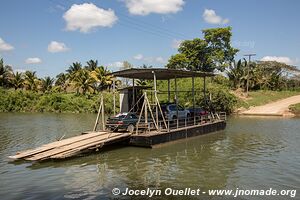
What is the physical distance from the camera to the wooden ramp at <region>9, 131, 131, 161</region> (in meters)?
14.9

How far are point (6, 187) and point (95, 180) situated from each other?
3211 mm

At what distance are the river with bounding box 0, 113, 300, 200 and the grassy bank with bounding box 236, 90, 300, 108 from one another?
28.1m

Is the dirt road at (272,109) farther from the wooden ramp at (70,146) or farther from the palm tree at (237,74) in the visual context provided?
the wooden ramp at (70,146)

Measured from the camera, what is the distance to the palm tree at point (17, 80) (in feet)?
202

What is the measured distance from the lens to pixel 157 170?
1413 centimetres

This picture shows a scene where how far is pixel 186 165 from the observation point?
1509 cm

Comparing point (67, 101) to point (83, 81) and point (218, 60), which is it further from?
point (218, 60)

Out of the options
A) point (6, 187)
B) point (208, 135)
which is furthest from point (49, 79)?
point (6, 187)

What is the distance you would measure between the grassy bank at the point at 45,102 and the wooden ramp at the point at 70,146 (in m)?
33.0

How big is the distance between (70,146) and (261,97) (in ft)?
141

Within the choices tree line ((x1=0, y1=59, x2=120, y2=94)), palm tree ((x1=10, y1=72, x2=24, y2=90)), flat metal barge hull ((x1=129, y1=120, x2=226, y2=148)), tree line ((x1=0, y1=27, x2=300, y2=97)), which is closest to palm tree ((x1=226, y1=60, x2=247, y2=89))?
tree line ((x1=0, y1=27, x2=300, y2=97))

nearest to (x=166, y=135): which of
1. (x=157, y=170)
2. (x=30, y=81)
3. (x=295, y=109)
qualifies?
(x=157, y=170)

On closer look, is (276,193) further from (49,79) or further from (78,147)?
(49,79)

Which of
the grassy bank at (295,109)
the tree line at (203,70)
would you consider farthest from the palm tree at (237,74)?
the grassy bank at (295,109)
